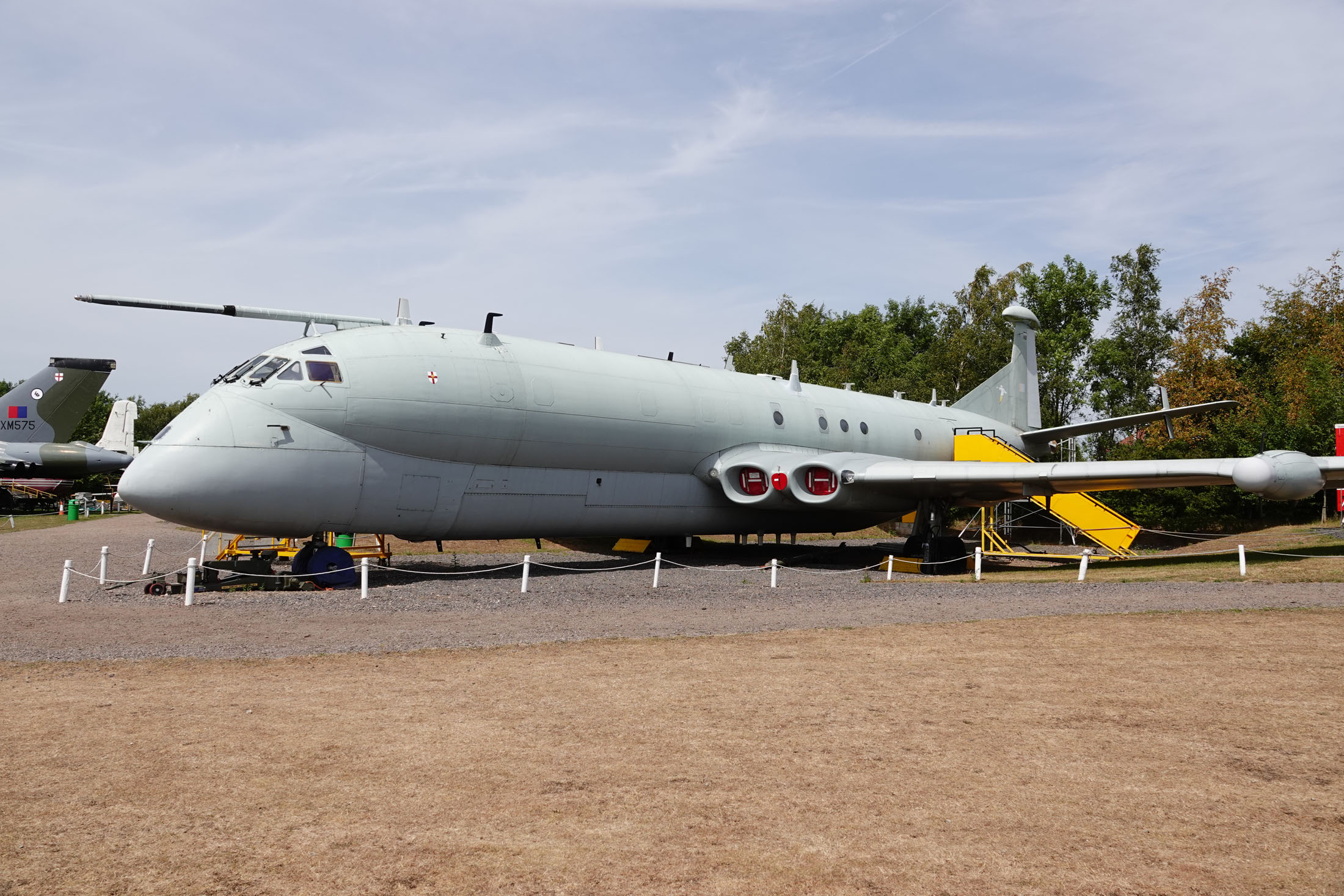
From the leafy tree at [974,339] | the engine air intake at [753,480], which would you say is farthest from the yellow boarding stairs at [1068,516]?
the leafy tree at [974,339]

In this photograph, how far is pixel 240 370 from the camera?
1608cm

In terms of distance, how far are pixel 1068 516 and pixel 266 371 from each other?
66.8 feet

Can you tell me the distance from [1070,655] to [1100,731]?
10.1 feet

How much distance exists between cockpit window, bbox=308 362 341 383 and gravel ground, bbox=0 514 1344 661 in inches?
137

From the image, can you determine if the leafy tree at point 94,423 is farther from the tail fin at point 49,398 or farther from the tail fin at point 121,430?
the tail fin at point 49,398

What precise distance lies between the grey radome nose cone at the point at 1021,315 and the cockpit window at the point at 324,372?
20320mm

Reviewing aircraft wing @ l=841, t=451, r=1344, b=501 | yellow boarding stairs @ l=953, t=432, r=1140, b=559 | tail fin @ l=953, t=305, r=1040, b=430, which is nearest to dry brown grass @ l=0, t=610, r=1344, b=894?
aircraft wing @ l=841, t=451, r=1344, b=501

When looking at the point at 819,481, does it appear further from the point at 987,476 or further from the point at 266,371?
the point at 266,371

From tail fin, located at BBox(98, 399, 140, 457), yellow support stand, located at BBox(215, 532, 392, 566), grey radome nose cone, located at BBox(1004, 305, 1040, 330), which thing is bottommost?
yellow support stand, located at BBox(215, 532, 392, 566)

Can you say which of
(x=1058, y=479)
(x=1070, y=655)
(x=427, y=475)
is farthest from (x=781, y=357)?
(x=1070, y=655)

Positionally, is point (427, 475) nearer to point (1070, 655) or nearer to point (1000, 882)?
point (1070, 655)

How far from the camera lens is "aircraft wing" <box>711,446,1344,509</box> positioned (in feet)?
56.8

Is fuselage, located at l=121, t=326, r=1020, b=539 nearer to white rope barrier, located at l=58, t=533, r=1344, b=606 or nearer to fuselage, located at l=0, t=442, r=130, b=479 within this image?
white rope barrier, located at l=58, t=533, r=1344, b=606

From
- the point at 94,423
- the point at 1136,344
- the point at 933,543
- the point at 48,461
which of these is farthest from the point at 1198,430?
the point at 94,423
